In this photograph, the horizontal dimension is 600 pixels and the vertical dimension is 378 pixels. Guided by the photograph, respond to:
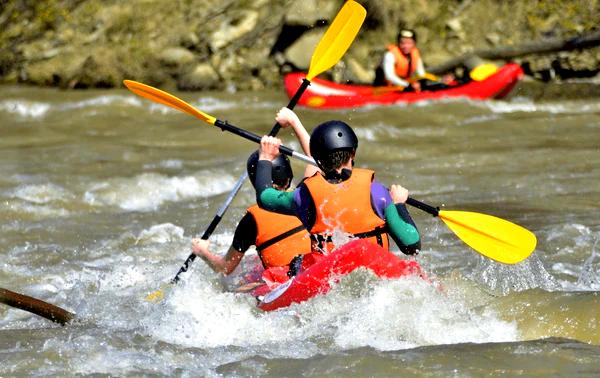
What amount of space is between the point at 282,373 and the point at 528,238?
1.69m

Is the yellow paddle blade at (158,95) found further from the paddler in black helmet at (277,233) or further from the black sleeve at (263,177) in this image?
the black sleeve at (263,177)

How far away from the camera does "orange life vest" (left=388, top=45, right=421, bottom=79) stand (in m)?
13.3

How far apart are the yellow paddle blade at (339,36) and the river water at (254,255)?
130cm

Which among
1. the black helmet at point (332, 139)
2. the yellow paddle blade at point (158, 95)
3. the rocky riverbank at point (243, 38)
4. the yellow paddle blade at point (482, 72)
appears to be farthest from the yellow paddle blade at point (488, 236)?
the rocky riverbank at point (243, 38)

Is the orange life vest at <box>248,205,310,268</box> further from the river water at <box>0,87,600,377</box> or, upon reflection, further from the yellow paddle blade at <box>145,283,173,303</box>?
the yellow paddle blade at <box>145,283,173,303</box>

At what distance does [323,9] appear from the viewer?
15875mm

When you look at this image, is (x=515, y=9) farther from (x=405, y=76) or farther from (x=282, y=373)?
(x=282, y=373)

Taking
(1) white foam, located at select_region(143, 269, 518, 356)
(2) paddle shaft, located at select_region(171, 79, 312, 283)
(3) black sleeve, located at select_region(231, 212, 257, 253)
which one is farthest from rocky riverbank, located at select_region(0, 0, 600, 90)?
(1) white foam, located at select_region(143, 269, 518, 356)

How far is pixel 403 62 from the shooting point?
43.7 ft

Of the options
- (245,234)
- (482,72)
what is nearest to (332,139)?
(245,234)

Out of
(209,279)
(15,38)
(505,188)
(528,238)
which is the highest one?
(528,238)

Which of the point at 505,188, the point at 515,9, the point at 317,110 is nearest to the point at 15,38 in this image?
the point at 317,110

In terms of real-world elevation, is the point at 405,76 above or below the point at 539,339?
below

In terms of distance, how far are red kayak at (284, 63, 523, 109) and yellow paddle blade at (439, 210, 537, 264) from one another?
303 inches
